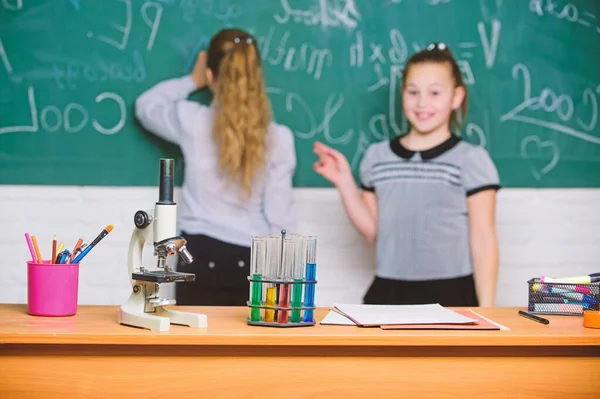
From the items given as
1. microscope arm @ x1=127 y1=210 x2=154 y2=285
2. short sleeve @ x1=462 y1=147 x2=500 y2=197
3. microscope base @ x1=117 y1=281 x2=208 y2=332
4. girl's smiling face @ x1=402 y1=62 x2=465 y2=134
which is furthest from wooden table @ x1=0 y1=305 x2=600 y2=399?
girl's smiling face @ x1=402 y1=62 x2=465 y2=134

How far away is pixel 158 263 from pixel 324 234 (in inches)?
65.2

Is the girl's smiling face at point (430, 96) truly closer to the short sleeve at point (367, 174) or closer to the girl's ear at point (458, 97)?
the girl's ear at point (458, 97)

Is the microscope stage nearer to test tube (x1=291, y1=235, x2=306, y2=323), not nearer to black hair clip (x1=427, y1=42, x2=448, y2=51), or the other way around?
test tube (x1=291, y1=235, x2=306, y2=323)

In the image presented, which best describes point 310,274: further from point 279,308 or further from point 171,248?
point 171,248

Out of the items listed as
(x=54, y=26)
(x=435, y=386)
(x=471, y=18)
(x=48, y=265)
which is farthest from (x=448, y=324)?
(x=54, y=26)

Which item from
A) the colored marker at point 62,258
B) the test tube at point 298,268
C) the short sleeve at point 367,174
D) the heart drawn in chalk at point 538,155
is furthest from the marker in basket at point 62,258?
the heart drawn in chalk at point 538,155

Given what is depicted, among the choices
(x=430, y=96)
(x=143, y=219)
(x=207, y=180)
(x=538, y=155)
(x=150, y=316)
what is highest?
(x=430, y=96)

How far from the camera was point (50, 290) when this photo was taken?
195cm

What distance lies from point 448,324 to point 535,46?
6.82 feet

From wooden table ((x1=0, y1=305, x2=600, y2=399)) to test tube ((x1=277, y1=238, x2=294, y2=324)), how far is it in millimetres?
45

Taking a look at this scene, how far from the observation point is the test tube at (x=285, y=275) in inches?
73.2

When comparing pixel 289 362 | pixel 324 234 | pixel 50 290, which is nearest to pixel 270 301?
pixel 289 362

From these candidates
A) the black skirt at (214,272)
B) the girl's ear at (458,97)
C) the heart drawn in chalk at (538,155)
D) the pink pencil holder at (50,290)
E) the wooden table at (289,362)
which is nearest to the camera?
the wooden table at (289,362)

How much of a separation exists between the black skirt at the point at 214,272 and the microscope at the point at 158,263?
1.42 meters
